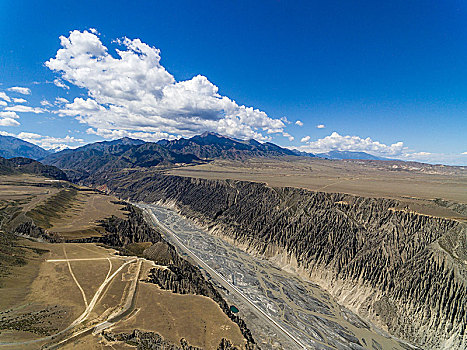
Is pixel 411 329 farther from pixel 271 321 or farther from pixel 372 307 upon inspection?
pixel 271 321

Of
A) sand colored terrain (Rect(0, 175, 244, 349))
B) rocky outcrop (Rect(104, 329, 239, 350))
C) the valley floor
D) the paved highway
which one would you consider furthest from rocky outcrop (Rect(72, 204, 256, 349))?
rocky outcrop (Rect(104, 329, 239, 350))

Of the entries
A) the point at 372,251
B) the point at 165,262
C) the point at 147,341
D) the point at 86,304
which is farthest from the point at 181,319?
the point at 372,251

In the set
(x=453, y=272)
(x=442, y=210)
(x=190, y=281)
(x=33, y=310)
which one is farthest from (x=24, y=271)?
(x=442, y=210)

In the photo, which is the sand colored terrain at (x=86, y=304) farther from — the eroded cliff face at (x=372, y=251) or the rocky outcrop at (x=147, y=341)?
the eroded cliff face at (x=372, y=251)

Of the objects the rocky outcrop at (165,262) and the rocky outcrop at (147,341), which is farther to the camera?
the rocky outcrop at (165,262)

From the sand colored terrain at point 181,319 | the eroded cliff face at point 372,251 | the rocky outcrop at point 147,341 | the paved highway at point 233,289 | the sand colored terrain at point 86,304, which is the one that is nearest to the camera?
the sand colored terrain at point 86,304

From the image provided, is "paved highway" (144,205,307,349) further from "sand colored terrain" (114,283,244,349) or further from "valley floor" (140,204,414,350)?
"sand colored terrain" (114,283,244,349)

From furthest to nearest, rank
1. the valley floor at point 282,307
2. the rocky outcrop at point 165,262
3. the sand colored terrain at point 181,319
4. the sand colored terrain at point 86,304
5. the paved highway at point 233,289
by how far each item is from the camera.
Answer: the rocky outcrop at point 165,262 → the paved highway at point 233,289 → the valley floor at point 282,307 → the sand colored terrain at point 181,319 → the sand colored terrain at point 86,304

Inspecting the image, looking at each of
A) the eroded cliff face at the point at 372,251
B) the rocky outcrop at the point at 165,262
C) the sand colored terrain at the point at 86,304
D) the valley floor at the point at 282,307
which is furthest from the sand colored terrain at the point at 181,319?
the eroded cliff face at the point at 372,251
